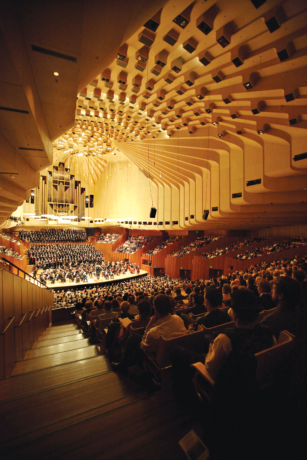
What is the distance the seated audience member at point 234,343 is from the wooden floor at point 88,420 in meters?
0.27

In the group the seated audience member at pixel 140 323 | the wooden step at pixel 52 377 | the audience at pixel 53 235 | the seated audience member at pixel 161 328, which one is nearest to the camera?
the seated audience member at pixel 161 328

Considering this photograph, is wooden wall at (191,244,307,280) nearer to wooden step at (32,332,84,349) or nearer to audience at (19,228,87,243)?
wooden step at (32,332,84,349)

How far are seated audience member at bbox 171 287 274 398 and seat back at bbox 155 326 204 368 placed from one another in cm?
20

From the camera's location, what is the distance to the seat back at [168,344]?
1.91 m

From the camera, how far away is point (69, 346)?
402 centimetres

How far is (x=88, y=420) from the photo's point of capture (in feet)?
5.24

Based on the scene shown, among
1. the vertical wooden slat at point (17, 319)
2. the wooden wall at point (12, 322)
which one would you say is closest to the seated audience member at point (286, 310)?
the wooden wall at point (12, 322)

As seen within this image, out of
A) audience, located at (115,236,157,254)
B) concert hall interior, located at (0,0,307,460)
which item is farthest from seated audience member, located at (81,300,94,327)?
audience, located at (115,236,157,254)

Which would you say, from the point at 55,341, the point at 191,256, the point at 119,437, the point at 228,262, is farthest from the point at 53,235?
the point at 119,437

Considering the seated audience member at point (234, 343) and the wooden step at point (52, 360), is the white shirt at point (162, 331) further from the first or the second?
the wooden step at point (52, 360)

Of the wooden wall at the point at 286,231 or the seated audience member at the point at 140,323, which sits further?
the wooden wall at the point at 286,231

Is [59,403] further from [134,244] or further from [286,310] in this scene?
[134,244]

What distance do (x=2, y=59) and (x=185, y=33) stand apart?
132 inches

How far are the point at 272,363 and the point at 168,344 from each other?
0.79 metres
